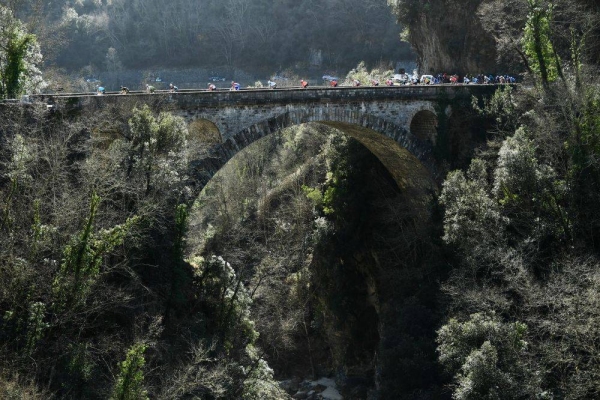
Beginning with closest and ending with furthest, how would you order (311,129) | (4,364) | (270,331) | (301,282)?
(4,364), (270,331), (301,282), (311,129)

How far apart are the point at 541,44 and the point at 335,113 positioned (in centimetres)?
816

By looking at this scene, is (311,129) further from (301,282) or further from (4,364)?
(4,364)

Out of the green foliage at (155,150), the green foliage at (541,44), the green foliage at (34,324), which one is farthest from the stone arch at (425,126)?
the green foliage at (34,324)

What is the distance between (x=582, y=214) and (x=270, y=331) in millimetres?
17530

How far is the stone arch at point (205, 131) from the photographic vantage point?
1015 inches

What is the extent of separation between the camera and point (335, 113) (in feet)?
94.6

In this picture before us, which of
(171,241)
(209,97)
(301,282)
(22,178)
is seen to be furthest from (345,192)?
(22,178)

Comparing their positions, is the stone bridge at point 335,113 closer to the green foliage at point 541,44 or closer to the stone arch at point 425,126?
the stone arch at point 425,126

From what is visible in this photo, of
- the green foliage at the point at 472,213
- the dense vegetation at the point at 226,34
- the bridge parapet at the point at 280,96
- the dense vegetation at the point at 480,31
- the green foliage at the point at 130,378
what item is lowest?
the green foliage at the point at 130,378

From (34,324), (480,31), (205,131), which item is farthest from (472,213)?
(480,31)

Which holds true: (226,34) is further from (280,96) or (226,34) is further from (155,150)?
(155,150)

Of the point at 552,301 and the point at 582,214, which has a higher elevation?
the point at 582,214

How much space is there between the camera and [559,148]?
2383 cm

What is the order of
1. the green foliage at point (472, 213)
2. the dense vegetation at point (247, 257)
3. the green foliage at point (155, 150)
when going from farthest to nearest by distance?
1. the green foliage at point (472, 213)
2. the green foliage at point (155, 150)
3. the dense vegetation at point (247, 257)
